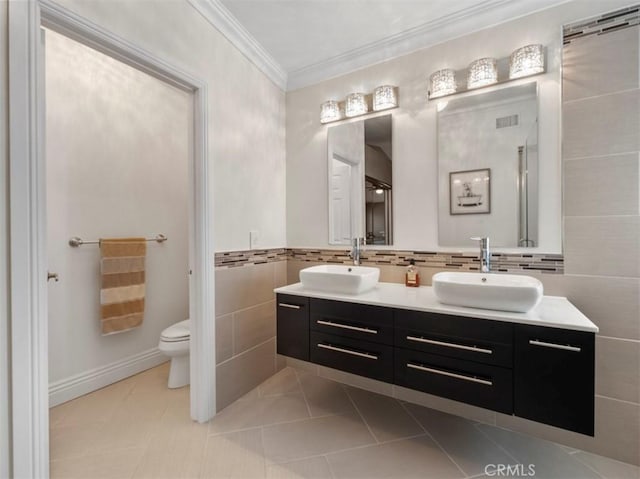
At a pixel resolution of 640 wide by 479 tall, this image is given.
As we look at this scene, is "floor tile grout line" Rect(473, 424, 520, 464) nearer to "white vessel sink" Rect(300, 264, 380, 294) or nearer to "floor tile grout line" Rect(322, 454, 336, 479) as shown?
"floor tile grout line" Rect(322, 454, 336, 479)

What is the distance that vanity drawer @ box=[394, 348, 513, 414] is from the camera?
1300 mm

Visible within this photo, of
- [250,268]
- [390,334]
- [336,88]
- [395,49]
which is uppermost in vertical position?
[395,49]

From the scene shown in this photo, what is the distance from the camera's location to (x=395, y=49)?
2.05m

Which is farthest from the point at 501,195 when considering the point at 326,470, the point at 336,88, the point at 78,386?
the point at 78,386

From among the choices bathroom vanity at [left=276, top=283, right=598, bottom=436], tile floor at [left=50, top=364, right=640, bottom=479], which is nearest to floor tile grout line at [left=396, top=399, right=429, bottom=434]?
tile floor at [left=50, top=364, right=640, bottom=479]

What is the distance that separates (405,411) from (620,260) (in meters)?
1.45

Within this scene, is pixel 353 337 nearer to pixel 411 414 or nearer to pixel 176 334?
pixel 411 414

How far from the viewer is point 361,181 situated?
2238 millimetres

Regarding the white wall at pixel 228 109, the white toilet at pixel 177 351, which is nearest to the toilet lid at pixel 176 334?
the white toilet at pixel 177 351

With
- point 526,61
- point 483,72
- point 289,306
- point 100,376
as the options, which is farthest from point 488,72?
point 100,376

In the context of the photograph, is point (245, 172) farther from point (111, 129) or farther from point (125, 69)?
point (125, 69)

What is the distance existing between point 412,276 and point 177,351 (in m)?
1.75

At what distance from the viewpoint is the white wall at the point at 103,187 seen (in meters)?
1.99

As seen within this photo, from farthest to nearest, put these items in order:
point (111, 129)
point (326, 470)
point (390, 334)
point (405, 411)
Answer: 1. point (111, 129)
2. point (405, 411)
3. point (390, 334)
4. point (326, 470)
